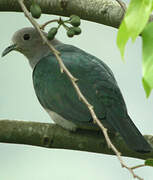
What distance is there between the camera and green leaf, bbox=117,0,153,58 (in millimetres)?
1176

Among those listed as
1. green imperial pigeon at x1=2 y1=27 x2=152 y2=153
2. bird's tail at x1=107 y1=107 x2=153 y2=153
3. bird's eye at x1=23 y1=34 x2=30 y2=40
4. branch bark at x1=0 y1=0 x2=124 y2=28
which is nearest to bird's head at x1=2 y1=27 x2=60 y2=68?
bird's eye at x1=23 y1=34 x2=30 y2=40

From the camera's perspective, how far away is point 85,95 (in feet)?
10.9

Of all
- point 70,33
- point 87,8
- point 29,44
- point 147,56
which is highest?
point 147,56

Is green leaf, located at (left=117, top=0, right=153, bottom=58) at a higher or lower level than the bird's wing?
higher

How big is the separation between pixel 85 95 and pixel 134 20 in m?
2.15

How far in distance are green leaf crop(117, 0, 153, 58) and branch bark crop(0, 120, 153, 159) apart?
1.81 meters

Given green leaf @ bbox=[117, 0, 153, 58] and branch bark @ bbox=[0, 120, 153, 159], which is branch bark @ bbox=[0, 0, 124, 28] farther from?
green leaf @ bbox=[117, 0, 153, 58]

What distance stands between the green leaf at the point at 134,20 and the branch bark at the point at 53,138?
71.2 inches

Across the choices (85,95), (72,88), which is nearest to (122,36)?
(85,95)

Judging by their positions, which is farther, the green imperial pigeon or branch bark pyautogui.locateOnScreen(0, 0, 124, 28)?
the green imperial pigeon

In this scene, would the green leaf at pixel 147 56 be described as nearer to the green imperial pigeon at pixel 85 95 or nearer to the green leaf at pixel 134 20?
the green leaf at pixel 134 20

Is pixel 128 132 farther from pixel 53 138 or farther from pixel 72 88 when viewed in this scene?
pixel 72 88

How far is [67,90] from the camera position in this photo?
3.52 metres

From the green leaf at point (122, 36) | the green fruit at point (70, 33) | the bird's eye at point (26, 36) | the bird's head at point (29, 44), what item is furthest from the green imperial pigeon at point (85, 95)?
the green leaf at point (122, 36)
